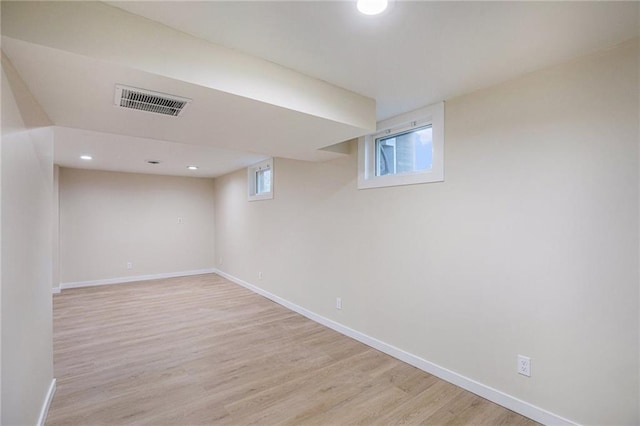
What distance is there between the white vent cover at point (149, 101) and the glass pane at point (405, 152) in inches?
78.6

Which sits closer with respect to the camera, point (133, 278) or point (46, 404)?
point (46, 404)

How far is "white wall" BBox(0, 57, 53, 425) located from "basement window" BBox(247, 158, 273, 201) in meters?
3.03

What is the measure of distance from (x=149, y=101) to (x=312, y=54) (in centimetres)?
103

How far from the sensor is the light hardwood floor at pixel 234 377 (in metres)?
2.04

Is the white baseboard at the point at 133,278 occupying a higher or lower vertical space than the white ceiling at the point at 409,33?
lower

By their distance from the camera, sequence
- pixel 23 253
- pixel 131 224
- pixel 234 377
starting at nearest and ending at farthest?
pixel 23 253
pixel 234 377
pixel 131 224

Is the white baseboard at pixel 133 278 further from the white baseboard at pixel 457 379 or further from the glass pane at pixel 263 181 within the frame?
the white baseboard at pixel 457 379

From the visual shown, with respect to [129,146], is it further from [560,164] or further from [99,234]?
[560,164]

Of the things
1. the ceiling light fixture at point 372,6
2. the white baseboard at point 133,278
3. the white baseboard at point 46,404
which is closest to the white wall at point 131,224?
the white baseboard at point 133,278

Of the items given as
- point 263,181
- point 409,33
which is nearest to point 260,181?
point 263,181

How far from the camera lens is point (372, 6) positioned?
1370 mm

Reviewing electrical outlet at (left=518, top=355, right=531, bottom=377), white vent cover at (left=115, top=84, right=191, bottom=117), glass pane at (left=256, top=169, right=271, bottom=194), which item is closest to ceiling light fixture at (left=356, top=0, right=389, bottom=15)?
white vent cover at (left=115, top=84, right=191, bottom=117)

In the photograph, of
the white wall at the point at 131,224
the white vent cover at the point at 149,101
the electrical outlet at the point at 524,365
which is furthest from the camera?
the white wall at the point at 131,224

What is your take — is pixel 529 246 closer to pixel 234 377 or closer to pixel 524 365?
pixel 524 365
